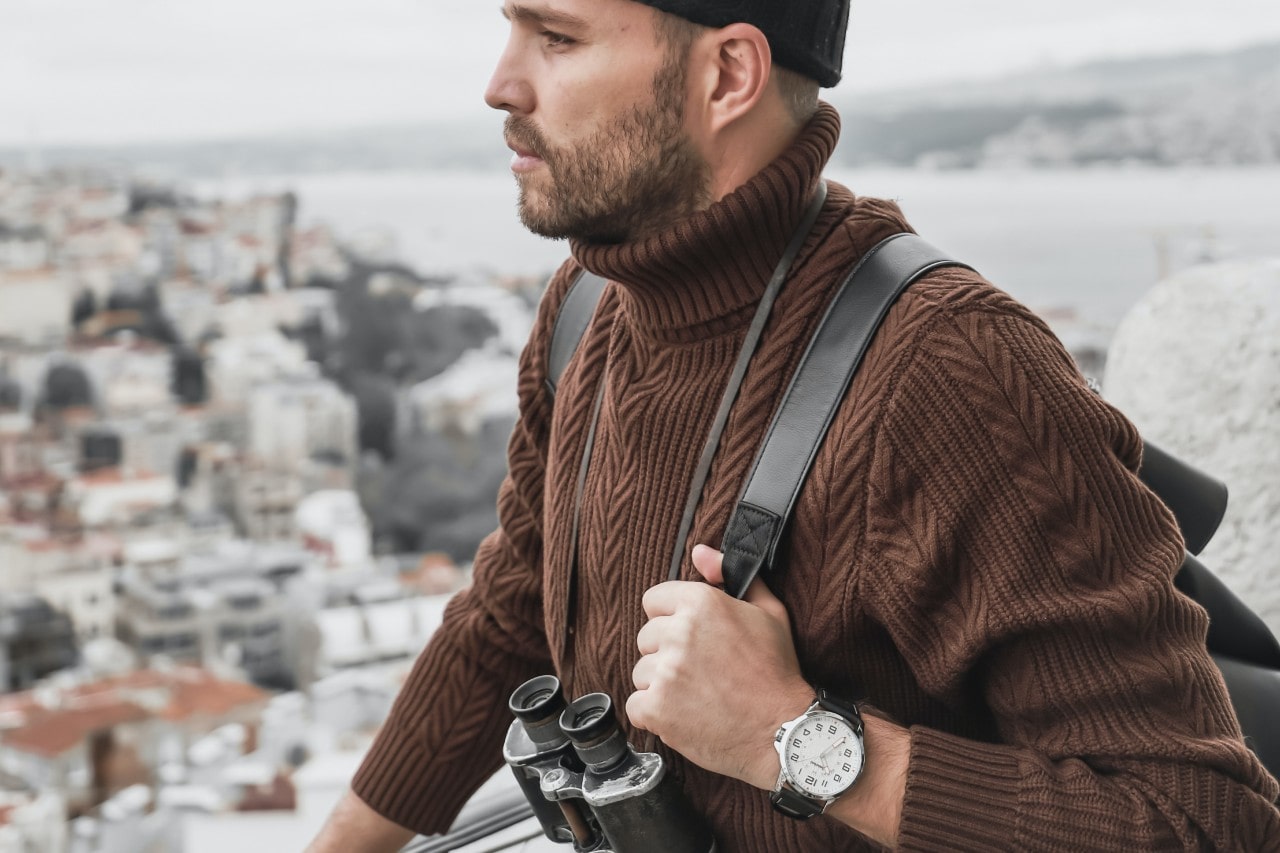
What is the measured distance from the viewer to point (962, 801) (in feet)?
2.94

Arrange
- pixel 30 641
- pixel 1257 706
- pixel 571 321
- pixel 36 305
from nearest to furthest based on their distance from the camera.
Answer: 1. pixel 1257 706
2. pixel 571 321
3. pixel 30 641
4. pixel 36 305

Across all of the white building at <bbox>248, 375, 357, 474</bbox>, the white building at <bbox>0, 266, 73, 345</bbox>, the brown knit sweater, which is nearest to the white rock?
the brown knit sweater

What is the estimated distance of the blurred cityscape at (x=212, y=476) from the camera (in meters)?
4.82

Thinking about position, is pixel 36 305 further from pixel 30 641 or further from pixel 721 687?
pixel 721 687

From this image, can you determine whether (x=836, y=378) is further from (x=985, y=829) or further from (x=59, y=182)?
(x=59, y=182)

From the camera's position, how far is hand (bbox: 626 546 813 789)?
92 centimetres

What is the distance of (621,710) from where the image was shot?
110 cm

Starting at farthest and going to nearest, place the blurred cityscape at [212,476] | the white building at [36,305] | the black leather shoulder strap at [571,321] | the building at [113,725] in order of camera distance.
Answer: the white building at [36,305] < the blurred cityscape at [212,476] < the building at [113,725] < the black leather shoulder strap at [571,321]

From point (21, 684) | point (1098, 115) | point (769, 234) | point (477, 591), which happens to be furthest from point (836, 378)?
point (21, 684)

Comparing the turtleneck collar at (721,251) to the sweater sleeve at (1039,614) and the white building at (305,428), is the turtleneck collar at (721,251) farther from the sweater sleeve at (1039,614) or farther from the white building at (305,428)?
the white building at (305,428)

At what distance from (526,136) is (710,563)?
0.37m

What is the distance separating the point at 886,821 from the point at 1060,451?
0.29 m

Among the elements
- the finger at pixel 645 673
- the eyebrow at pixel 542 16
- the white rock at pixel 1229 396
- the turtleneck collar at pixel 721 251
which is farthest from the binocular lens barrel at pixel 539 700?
the white rock at pixel 1229 396

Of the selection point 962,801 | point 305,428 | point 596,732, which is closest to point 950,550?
point 962,801
